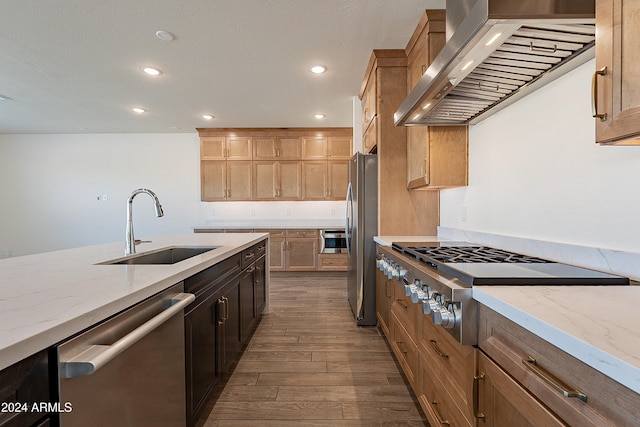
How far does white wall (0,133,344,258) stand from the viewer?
19.7 ft

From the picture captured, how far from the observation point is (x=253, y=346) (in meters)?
2.54

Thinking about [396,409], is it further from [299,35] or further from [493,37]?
[299,35]

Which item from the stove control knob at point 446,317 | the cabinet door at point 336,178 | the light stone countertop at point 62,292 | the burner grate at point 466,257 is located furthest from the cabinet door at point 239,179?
the stove control knob at point 446,317

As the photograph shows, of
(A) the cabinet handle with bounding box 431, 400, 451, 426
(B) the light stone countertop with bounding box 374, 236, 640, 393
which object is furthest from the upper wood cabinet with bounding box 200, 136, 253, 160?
(B) the light stone countertop with bounding box 374, 236, 640, 393

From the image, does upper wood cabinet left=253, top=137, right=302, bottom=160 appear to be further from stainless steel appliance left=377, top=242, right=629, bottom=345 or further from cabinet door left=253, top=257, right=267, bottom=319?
stainless steel appliance left=377, top=242, right=629, bottom=345

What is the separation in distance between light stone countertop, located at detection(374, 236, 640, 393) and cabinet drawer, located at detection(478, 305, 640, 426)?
4 cm

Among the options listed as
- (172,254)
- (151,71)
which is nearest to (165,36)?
(151,71)

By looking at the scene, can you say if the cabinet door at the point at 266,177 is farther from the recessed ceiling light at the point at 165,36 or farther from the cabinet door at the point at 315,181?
the recessed ceiling light at the point at 165,36

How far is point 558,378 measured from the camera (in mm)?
679

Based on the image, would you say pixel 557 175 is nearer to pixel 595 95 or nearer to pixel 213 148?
pixel 595 95

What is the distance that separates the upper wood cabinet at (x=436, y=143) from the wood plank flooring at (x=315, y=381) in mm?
1424

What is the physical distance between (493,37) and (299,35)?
6.26 ft

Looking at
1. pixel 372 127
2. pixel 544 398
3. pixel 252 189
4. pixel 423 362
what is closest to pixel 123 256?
pixel 423 362

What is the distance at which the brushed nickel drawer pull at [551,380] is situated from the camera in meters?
0.62
